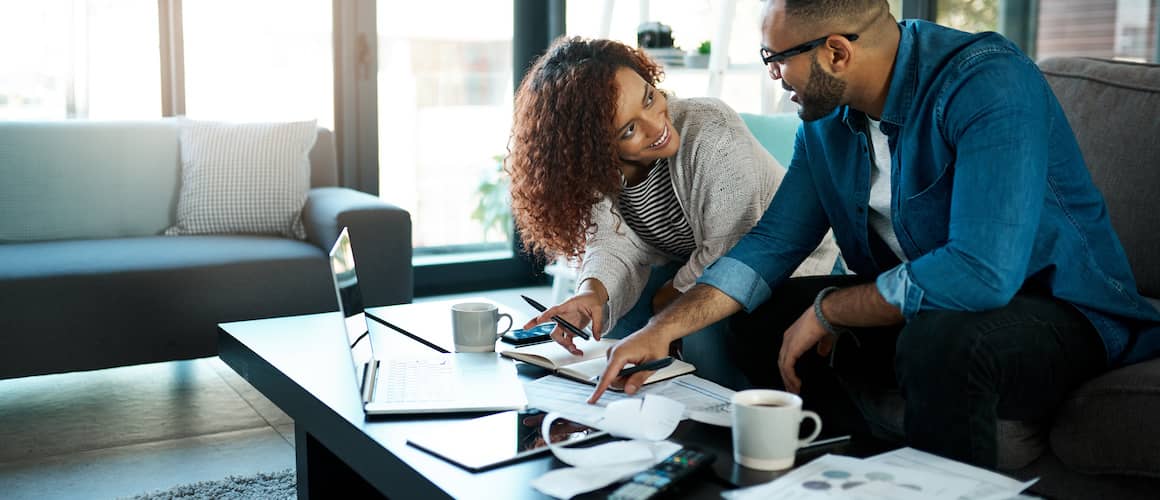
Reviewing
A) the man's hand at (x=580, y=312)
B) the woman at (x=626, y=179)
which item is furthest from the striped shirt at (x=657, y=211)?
the man's hand at (x=580, y=312)

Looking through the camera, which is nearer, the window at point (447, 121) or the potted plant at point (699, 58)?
the potted plant at point (699, 58)

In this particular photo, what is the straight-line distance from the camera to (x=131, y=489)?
2.10 meters

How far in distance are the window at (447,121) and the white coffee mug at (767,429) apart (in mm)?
→ 3119

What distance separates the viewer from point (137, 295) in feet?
8.62

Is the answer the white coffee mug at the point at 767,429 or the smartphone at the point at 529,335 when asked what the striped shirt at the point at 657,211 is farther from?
the white coffee mug at the point at 767,429

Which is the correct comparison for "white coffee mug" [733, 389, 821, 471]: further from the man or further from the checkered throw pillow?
the checkered throw pillow

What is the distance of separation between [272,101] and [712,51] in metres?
1.64

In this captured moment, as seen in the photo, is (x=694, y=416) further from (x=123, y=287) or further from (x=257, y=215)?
(x=257, y=215)

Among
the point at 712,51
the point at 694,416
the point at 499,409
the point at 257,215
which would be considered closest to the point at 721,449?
the point at 694,416

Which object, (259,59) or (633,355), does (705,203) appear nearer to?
(633,355)

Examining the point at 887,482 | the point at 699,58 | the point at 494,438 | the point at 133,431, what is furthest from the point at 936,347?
Answer: the point at 699,58

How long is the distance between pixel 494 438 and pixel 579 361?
36cm

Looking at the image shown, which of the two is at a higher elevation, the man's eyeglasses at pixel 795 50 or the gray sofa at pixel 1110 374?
the man's eyeglasses at pixel 795 50

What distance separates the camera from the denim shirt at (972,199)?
54.8 inches
